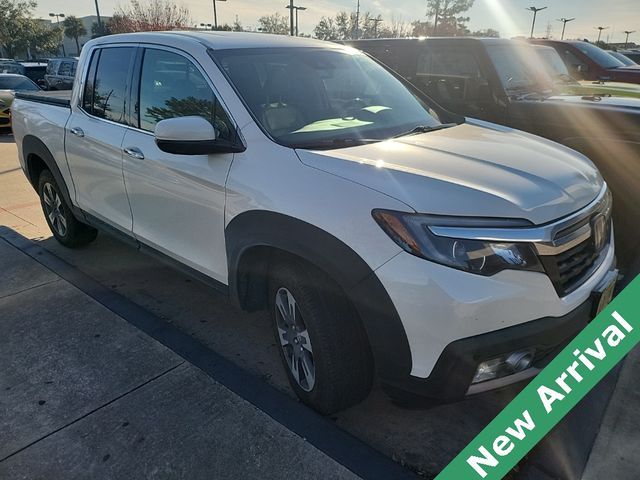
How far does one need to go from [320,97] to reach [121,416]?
2021 millimetres

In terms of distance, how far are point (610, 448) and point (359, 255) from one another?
1.53 meters

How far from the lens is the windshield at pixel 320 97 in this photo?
257cm

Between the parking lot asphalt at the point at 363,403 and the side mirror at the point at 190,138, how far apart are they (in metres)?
0.88

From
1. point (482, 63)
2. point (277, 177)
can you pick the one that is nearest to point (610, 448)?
point (277, 177)

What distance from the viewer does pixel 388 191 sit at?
1.96 m

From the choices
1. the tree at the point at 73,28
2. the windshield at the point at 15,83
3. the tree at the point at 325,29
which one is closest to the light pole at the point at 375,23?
Result: the tree at the point at 325,29

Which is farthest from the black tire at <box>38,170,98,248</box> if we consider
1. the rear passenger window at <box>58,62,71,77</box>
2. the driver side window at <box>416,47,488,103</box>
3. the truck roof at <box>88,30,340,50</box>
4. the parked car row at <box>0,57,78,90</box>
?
the rear passenger window at <box>58,62,71,77</box>

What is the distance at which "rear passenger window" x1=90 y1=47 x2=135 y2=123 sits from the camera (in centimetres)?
340

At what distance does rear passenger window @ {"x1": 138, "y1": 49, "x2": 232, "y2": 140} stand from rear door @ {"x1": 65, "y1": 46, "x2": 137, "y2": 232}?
0.23 metres

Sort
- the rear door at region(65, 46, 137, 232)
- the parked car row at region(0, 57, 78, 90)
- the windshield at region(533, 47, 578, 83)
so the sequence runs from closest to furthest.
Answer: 1. the rear door at region(65, 46, 137, 232)
2. the windshield at region(533, 47, 578, 83)
3. the parked car row at region(0, 57, 78, 90)

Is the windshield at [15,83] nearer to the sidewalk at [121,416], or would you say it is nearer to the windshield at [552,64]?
the sidewalk at [121,416]

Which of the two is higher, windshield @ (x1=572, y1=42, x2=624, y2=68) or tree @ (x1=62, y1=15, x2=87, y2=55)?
tree @ (x1=62, y1=15, x2=87, y2=55)

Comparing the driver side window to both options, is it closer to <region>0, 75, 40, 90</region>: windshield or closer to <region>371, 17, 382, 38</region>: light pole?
<region>0, 75, 40, 90</region>: windshield

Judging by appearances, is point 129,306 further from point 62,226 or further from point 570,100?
point 570,100
